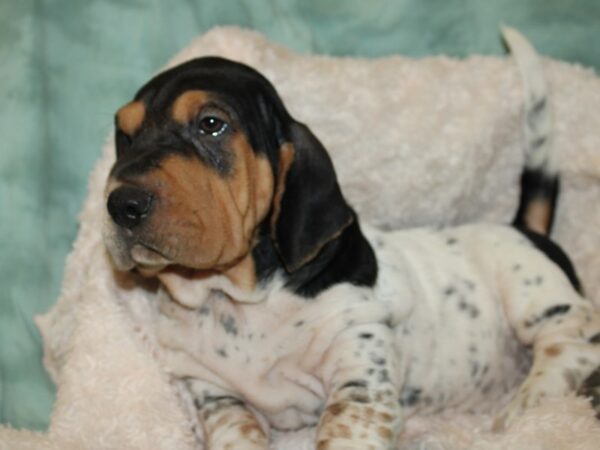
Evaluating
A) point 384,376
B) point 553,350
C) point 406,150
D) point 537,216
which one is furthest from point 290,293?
point 537,216

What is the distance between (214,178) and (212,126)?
0.19 metres

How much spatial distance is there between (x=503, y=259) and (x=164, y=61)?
5.88 ft

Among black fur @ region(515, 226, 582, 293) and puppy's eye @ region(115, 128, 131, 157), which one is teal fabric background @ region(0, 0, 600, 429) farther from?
black fur @ region(515, 226, 582, 293)

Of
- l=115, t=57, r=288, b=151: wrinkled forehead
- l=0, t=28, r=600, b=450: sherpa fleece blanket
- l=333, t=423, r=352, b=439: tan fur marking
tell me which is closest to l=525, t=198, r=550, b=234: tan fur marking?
l=0, t=28, r=600, b=450: sherpa fleece blanket

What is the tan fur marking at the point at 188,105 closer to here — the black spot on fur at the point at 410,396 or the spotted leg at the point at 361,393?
the spotted leg at the point at 361,393

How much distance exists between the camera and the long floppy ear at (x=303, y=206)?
11.4 ft

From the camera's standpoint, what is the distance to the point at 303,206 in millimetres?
3480

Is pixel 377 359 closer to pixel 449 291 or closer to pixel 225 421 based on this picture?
pixel 225 421

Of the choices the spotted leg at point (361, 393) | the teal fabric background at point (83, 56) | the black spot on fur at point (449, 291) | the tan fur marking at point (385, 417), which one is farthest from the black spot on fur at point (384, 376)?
the teal fabric background at point (83, 56)

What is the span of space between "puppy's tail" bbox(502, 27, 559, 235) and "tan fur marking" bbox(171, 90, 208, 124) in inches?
74.9

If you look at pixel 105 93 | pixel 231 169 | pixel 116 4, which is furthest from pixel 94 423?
pixel 116 4

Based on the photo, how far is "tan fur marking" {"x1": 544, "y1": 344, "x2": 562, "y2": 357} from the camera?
389 cm

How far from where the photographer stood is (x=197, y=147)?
11.0 ft

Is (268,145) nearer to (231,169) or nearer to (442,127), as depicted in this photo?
(231,169)
